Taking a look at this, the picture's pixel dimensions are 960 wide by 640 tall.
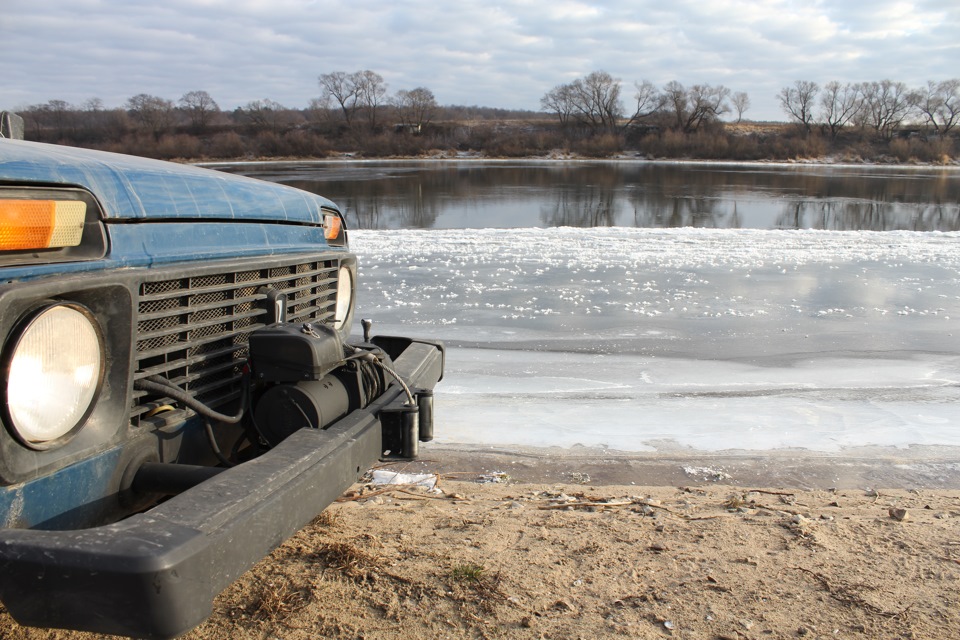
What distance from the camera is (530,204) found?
22594 millimetres

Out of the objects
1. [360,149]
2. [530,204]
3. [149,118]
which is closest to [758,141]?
[360,149]

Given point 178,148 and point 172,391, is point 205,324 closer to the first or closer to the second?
point 172,391

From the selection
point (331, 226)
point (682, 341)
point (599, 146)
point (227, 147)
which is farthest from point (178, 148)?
point (331, 226)

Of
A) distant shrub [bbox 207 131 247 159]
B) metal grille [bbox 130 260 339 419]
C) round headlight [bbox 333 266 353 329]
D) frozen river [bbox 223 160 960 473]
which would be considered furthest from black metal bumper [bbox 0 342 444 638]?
distant shrub [bbox 207 131 247 159]

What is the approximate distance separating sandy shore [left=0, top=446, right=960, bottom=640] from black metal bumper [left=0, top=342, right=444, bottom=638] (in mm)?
696

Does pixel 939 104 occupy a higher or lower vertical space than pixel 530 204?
higher

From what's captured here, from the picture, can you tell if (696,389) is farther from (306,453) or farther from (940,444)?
(306,453)

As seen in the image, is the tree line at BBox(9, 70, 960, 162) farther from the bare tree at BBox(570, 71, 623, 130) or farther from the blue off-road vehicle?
the blue off-road vehicle

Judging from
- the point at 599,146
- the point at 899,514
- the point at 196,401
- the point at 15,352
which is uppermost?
the point at 599,146

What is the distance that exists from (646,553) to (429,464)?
59.5 inches

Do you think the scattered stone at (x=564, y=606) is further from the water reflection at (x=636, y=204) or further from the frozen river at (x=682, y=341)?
the water reflection at (x=636, y=204)

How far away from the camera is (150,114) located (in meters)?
63.2

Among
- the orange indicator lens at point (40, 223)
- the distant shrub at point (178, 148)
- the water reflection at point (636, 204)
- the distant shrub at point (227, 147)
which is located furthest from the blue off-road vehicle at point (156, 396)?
the distant shrub at point (227, 147)

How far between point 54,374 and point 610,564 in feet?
6.58
